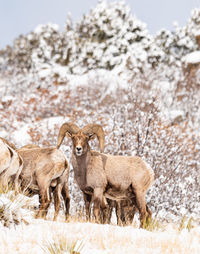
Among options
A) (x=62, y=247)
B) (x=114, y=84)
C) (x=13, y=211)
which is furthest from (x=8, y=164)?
(x=114, y=84)

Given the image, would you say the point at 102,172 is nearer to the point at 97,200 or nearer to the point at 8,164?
the point at 97,200

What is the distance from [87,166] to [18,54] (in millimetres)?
37623

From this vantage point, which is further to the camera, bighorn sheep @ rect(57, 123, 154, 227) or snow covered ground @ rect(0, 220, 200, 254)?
bighorn sheep @ rect(57, 123, 154, 227)

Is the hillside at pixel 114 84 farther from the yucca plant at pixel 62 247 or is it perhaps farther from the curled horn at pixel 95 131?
the yucca plant at pixel 62 247

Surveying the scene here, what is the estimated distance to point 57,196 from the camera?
6789mm

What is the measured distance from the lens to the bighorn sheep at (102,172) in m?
6.61

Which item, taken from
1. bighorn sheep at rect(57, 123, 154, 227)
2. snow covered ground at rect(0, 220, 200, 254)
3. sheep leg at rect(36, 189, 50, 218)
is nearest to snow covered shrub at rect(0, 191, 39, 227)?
snow covered ground at rect(0, 220, 200, 254)

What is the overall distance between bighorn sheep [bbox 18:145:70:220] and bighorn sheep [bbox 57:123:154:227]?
0.79 ft

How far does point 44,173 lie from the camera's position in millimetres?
6512

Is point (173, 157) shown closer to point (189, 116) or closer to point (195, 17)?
point (189, 116)

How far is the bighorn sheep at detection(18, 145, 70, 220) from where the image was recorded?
21.1 feet

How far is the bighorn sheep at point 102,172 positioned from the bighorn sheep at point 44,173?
0.79ft

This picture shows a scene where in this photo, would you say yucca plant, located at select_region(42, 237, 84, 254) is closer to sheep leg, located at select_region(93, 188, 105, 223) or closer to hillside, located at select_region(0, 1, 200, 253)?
sheep leg, located at select_region(93, 188, 105, 223)

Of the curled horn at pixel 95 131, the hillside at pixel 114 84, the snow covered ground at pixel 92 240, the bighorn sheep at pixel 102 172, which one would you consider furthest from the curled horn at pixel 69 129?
the hillside at pixel 114 84
